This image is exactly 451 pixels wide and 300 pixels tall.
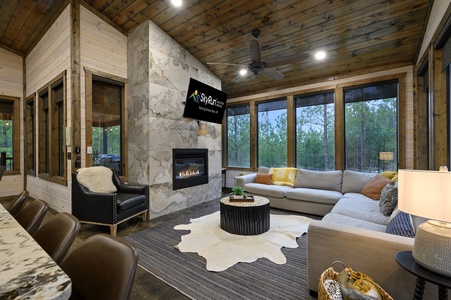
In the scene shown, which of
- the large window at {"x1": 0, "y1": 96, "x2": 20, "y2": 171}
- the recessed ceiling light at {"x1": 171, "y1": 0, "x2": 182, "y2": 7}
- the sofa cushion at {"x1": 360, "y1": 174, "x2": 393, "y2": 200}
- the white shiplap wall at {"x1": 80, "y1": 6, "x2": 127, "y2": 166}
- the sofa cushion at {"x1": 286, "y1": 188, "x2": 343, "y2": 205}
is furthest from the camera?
the large window at {"x1": 0, "y1": 96, "x2": 20, "y2": 171}

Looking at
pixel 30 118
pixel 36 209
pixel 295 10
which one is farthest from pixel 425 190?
pixel 30 118

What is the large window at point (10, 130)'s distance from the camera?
561 cm

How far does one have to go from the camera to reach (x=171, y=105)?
14.7ft

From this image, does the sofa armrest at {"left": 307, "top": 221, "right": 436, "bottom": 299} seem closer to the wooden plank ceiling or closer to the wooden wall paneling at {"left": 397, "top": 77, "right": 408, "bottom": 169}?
the wooden plank ceiling

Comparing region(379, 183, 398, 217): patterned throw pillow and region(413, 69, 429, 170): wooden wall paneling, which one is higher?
region(413, 69, 429, 170): wooden wall paneling

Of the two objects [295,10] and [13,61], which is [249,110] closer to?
[295,10]

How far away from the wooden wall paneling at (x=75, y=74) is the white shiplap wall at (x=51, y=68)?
0.15 m

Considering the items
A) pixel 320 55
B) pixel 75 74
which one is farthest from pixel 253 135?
pixel 75 74

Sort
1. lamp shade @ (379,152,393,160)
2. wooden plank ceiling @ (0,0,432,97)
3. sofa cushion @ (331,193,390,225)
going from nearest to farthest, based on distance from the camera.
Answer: sofa cushion @ (331,193,390,225) < wooden plank ceiling @ (0,0,432,97) < lamp shade @ (379,152,393,160)

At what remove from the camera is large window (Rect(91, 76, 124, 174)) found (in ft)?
13.9

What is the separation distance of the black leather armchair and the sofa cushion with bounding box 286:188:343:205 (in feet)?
9.10

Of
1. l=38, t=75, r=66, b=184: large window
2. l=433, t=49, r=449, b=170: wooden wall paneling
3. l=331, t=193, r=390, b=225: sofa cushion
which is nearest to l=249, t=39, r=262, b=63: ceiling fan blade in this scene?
l=433, t=49, r=449, b=170: wooden wall paneling

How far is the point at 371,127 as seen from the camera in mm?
4602

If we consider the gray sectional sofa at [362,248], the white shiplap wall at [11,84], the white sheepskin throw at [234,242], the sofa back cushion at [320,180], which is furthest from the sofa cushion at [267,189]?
the white shiplap wall at [11,84]
